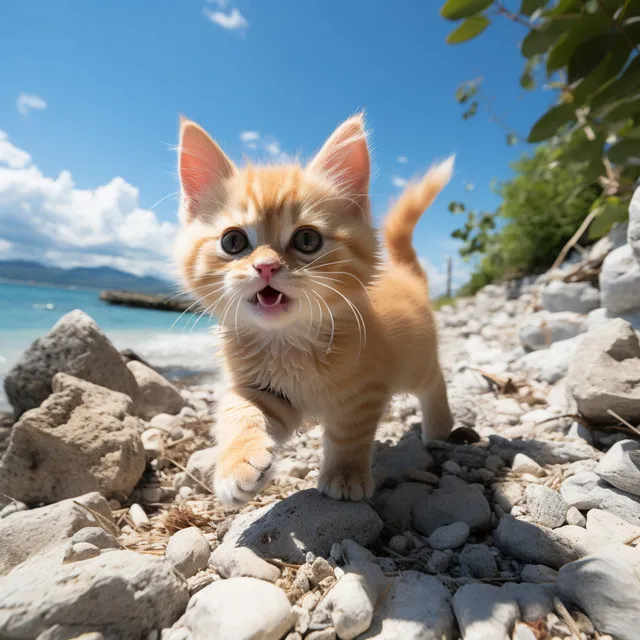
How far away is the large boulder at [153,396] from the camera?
2070 millimetres

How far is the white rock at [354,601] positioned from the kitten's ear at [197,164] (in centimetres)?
99

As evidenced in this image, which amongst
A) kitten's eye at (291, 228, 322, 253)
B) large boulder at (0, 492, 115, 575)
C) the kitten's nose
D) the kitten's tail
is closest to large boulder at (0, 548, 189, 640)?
large boulder at (0, 492, 115, 575)

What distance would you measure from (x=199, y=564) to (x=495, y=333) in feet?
9.96

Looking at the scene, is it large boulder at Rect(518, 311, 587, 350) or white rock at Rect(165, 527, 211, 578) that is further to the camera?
large boulder at Rect(518, 311, 587, 350)

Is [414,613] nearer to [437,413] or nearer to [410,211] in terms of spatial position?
[437,413]

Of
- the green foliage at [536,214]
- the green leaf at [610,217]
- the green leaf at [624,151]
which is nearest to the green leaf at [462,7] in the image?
the green leaf at [624,151]

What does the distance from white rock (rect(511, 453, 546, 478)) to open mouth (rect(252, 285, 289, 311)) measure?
837mm

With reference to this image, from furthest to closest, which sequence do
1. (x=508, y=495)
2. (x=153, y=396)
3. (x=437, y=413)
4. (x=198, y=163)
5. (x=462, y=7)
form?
(x=153, y=396) → (x=437, y=413) → (x=462, y=7) → (x=198, y=163) → (x=508, y=495)

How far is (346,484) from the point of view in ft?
3.60

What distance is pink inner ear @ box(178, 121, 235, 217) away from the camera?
1.23 meters

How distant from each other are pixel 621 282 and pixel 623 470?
1034 mm

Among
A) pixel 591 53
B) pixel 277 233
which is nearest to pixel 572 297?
pixel 591 53

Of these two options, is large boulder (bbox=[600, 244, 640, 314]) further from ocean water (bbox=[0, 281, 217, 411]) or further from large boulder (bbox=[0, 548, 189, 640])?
large boulder (bbox=[0, 548, 189, 640])

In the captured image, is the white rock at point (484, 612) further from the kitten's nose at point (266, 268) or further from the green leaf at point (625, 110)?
the green leaf at point (625, 110)
